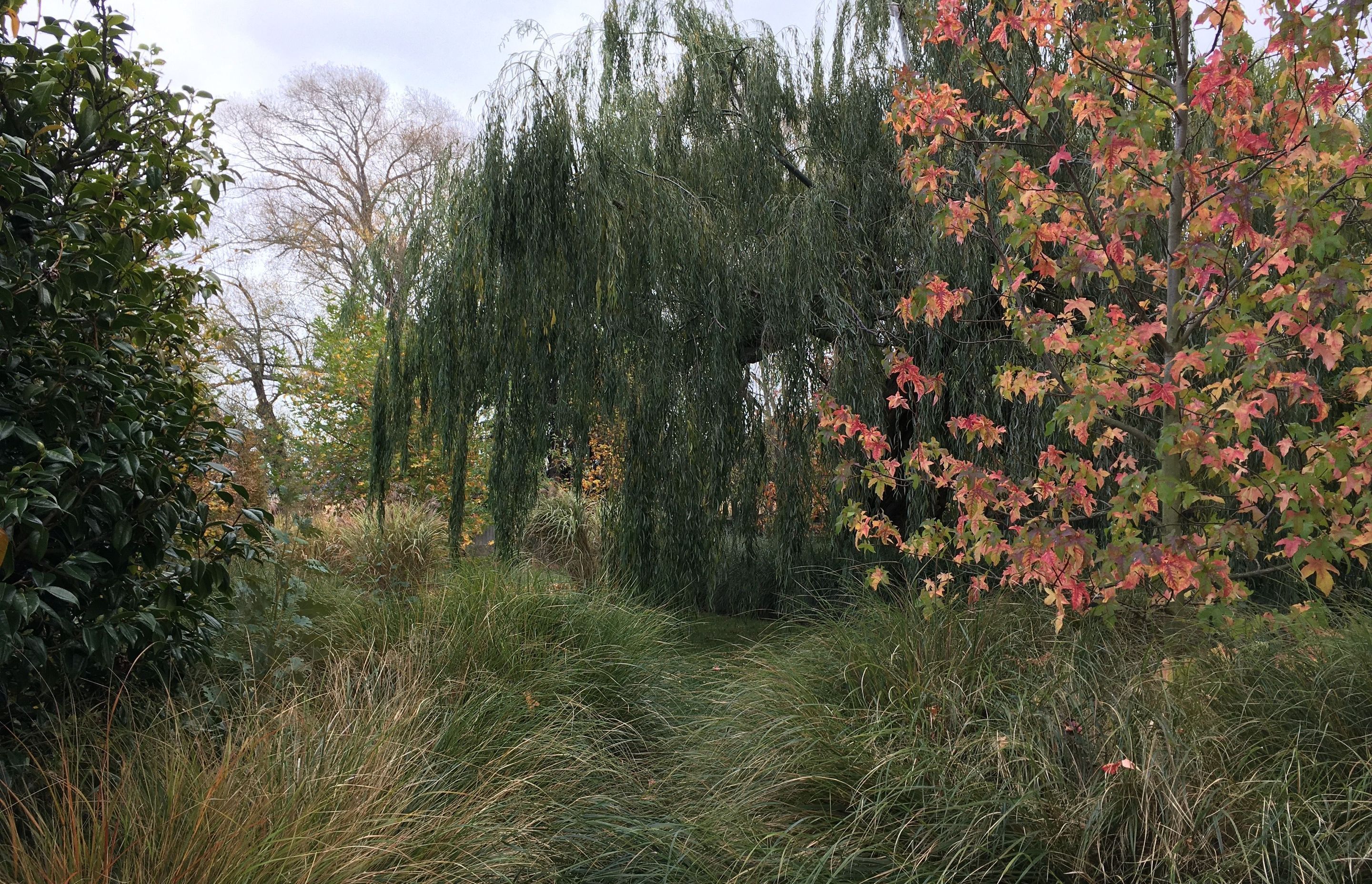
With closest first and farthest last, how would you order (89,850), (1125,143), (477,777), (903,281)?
(89,850)
(477,777)
(1125,143)
(903,281)

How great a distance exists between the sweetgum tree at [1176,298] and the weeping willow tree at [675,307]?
3.53 ft

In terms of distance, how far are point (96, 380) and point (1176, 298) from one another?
12.1ft

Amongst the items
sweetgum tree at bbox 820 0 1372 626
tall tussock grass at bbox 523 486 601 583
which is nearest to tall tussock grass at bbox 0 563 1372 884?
sweetgum tree at bbox 820 0 1372 626

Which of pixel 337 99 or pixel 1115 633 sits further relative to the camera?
pixel 337 99

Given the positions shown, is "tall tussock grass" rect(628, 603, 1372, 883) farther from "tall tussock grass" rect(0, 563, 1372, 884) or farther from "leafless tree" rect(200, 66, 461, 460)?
"leafless tree" rect(200, 66, 461, 460)

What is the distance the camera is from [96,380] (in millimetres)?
2328

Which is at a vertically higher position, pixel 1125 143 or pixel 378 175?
pixel 378 175

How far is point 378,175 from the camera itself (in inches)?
635

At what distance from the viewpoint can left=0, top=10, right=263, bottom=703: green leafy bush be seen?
2.22 metres

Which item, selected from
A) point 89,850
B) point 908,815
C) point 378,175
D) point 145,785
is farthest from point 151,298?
point 378,175

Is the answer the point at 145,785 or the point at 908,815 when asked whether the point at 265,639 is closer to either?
the point at 145,785

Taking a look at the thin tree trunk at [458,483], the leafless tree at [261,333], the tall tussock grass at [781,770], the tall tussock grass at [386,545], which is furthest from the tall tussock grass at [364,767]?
the leafless tree at [261,333]

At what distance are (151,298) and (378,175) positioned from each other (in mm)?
14707

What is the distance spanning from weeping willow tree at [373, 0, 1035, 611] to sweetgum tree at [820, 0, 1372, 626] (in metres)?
1.08
